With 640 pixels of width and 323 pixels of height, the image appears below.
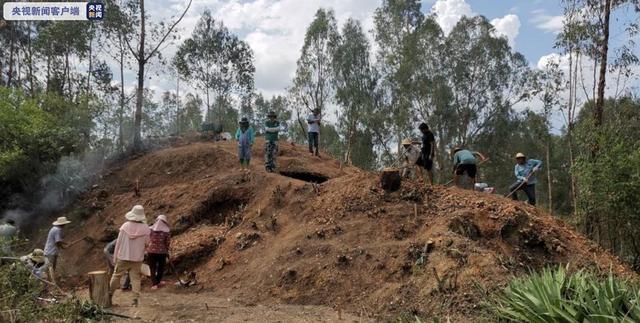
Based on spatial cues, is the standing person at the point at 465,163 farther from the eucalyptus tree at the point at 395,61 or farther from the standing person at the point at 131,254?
the eucalyptus tree at the point at 395,61

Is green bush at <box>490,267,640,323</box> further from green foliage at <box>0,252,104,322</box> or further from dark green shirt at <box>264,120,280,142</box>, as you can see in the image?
dark green shirt at <box>264,120,280,142</box>

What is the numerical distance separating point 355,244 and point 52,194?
33.3 ft

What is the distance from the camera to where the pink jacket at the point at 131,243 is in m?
7.63

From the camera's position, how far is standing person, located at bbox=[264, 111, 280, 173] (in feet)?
41.5

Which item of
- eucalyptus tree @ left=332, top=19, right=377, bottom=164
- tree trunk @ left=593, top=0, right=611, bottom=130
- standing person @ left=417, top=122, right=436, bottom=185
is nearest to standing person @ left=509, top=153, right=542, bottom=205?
standing person @ left=417, top=122, right=436, bottom=185

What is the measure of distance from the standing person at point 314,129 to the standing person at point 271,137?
193 centimetres

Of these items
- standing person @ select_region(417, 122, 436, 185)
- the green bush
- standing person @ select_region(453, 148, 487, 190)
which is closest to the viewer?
the green bush

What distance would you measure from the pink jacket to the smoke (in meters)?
8.44

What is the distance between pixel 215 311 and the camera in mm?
7336

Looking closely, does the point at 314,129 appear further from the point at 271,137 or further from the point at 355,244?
the point at 355,244

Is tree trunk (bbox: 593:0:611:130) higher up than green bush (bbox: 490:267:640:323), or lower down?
higher up

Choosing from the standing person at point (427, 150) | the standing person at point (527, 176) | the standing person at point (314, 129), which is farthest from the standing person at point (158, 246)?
the standing person at point (527, 176)

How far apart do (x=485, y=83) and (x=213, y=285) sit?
2333cm

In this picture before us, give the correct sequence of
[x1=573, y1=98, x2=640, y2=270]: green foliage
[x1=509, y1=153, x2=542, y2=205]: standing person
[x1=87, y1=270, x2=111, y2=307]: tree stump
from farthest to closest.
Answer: [x1=573, y1=98, x2=640, y2=270]: green foliage < [x1=509, y1=153, x2=542, y2=205]: standing person < [x1=87, y1=270, x2=111, y2=307]: tree stump
